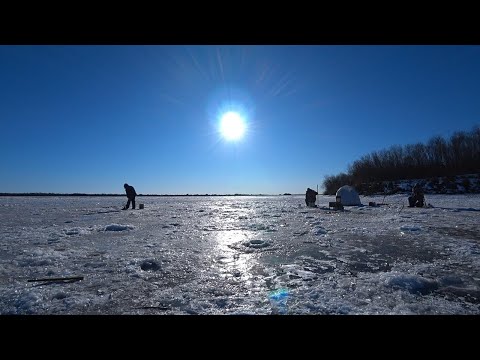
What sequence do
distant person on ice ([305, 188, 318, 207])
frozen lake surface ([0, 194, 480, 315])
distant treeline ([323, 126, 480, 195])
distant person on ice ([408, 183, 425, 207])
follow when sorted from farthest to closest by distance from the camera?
distant treeline ([323, 126, 480, 195]) < distant person on ice ([305, 188, 318, 207]) < distant person on ice ([408, 183, 425, 207]) < frozen lake surface ([0, 194, 480, 315])

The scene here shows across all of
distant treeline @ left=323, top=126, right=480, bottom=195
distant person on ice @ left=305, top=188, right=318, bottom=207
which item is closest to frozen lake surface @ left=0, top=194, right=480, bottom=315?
distant person on ice @ left=305, top=188, right=318, bottom=207

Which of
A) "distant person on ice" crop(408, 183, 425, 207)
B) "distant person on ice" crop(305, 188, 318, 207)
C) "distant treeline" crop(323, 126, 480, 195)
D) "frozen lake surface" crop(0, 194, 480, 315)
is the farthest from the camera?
"distant treeline" crop(323, 126, 480, 195)

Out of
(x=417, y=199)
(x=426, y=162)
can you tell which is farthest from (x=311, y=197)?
(x=426, y=162)

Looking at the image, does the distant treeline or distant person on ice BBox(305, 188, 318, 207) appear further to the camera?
the distant treeline

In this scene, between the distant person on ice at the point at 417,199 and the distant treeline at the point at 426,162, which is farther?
the distant treeline at the point at 426,162

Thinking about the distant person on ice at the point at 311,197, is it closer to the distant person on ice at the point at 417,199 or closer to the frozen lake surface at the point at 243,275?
the distant person on ice at the point at 417,199

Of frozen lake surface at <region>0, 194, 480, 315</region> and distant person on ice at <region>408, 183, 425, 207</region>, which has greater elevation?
distant person on ice at <region>408, 183, 425, 207</region>

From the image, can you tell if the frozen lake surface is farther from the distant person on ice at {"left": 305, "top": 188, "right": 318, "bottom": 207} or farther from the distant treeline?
the distant treeline

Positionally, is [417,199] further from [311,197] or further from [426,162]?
[426,162]

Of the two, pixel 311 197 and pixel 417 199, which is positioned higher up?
pixel 311 197

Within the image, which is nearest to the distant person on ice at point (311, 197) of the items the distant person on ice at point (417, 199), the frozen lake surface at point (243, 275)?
the distant person on ice at point (417, 199)
